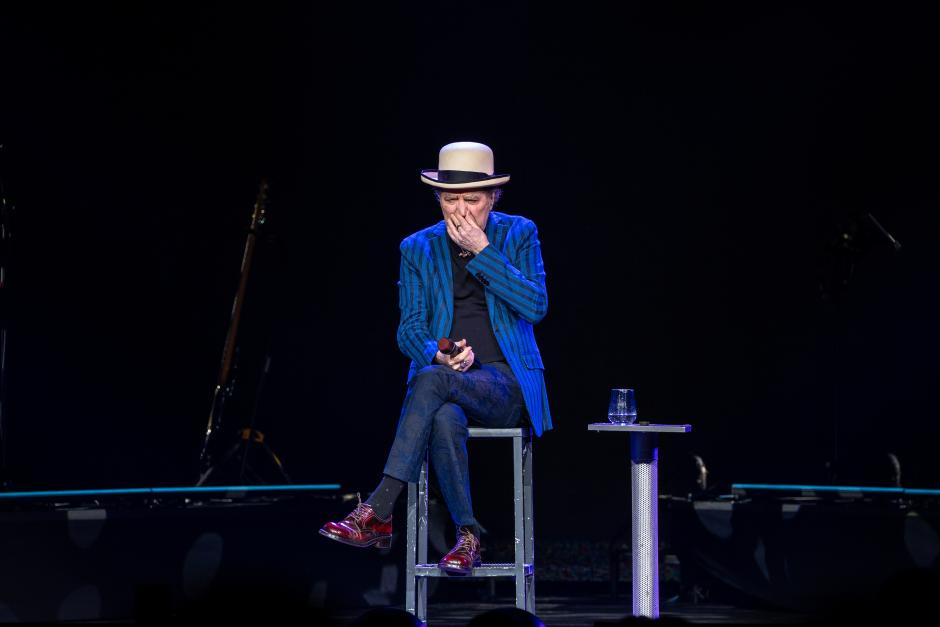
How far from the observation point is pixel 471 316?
389 centimetres

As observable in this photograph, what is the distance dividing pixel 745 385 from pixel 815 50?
5.23 feet

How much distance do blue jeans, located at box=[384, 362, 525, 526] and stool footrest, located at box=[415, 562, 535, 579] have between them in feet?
0.46

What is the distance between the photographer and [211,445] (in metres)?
5.30

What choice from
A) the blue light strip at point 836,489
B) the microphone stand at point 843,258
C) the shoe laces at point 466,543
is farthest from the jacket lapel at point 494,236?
the microphone stand at point 843,258

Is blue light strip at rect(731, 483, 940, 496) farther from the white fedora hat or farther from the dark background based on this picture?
the white fedora hat

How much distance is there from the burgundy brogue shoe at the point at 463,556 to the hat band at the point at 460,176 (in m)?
1.12

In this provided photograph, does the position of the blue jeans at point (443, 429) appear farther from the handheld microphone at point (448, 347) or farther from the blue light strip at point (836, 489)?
the blue light strip at point (836, 489)

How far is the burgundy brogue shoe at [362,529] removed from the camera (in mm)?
3398

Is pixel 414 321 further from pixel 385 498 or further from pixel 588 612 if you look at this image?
pixel 588 612

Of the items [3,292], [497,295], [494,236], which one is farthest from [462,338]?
[3,292]

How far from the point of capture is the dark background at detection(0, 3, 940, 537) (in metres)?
5.50

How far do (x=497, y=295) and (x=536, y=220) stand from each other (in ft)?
6.25

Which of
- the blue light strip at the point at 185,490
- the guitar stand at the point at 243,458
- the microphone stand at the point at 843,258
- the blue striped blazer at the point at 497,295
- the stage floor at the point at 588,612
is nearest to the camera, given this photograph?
the blue striped blazer at the point at 497,295

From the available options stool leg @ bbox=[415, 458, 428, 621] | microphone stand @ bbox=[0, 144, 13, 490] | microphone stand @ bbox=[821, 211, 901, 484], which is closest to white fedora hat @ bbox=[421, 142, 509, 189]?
stool leg @ bbox=[415, 458, 428, 621]
